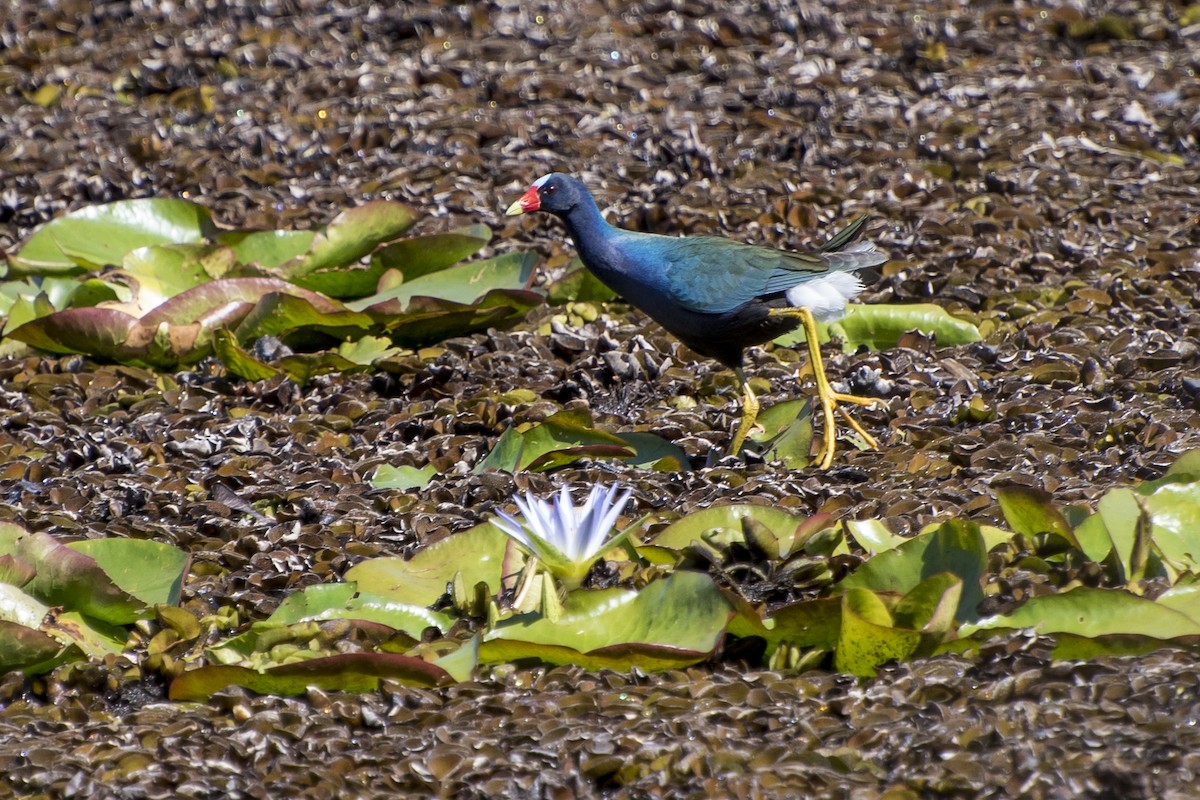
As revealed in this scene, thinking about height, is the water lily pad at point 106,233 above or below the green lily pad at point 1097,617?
above

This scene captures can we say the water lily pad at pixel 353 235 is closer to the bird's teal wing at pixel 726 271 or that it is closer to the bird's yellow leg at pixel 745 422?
the bird's teal wing at pixel 726 271

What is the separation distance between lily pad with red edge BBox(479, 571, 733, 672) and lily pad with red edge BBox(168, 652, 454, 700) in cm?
14

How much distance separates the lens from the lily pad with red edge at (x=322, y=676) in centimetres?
256

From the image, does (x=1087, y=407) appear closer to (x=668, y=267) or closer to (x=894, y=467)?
(x=894, y=467)

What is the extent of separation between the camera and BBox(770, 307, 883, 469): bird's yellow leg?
138 inches

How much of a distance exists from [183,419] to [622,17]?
3.68 m

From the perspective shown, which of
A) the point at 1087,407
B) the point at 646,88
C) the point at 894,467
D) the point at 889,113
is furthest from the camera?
the point at 646,88

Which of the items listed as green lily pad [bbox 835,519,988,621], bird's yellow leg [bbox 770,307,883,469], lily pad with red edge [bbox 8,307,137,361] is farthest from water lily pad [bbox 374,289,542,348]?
green lily pad [bbox 835,519,988,621]

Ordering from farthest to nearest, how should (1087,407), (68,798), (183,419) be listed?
(183,419), (1087,407), (68,798)

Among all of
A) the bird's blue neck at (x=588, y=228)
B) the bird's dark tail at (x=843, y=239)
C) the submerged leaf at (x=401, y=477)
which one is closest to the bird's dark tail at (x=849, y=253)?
the bird's dark tail at (x=843, y=239)

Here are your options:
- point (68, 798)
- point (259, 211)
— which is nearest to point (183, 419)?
point (259, 211)

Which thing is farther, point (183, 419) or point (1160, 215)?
point (1160, 215)

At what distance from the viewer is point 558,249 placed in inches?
199

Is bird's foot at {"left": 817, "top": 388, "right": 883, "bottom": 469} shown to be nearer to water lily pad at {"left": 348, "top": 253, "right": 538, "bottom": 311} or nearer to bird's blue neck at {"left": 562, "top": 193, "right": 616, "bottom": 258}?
bird's blue neck at {"left": 562, "top": 193, "right": 616, "bottom": 258}
